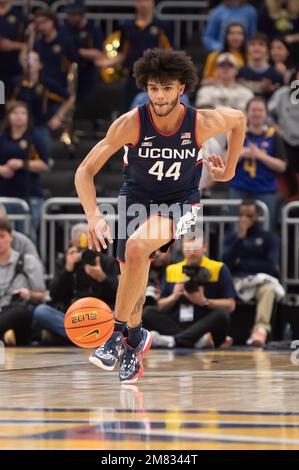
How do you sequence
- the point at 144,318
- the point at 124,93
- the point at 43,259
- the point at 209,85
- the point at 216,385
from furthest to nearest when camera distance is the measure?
the point at 124,93 → the point at 209,85 → the point at 43,259 → the point at 144,318 → the point at 216,385

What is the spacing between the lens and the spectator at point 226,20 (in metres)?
19.0

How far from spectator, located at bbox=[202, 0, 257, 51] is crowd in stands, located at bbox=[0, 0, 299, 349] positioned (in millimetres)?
16

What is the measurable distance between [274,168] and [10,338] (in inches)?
167

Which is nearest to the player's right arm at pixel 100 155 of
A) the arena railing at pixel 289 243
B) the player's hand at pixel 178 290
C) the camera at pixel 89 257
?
the camera at pixel 89 257

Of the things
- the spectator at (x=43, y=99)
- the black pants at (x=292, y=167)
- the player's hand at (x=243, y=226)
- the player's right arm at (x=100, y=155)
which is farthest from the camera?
the spectator at (x=43, y=99)

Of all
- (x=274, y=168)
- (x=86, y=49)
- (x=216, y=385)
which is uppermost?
(x=86, y=49)

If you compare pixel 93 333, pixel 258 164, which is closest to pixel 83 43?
pixel 258 164

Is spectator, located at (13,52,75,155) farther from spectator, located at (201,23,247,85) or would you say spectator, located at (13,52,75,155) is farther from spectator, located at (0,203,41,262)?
spectator, located at (0,203,41,262)

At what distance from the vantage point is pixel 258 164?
16.2 m

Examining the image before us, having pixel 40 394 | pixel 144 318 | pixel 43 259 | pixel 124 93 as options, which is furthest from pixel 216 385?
pixel 124 93

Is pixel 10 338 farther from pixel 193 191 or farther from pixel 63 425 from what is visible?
pixel 63 425

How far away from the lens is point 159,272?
1544 cm

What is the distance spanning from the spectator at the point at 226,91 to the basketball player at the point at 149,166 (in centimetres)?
675

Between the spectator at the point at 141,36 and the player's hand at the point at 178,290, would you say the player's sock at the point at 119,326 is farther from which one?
the spectator at the point at 141,36
